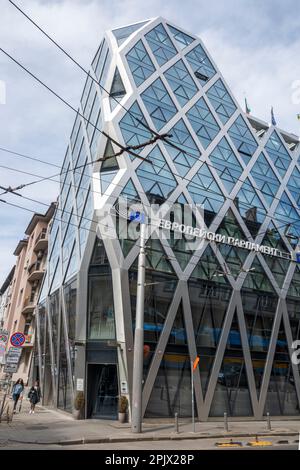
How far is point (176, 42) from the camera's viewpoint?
118ft

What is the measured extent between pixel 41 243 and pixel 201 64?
28.6 metres

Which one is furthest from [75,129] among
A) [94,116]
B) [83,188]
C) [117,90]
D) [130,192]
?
[130,192]

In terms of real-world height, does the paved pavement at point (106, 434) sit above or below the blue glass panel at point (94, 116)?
below

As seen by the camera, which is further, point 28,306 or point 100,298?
point 28,306

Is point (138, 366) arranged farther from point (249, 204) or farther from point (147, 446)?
point (249, 204)

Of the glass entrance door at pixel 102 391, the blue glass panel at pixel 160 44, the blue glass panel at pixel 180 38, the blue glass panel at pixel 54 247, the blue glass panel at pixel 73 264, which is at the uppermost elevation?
the blue glass panel at pixel 180 38

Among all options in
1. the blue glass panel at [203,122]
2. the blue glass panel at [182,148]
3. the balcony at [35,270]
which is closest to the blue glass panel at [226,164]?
the blue glass panel at [203,122]

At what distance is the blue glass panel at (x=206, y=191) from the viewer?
29.2 meters

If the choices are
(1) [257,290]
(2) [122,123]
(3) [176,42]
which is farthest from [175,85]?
(1) [257,290]

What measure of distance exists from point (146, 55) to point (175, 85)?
3.26 m

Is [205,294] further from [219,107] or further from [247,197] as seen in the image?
[219,107]

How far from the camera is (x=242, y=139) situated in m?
35.8

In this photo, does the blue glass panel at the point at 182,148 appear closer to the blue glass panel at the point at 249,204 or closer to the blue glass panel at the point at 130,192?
the blue glass panel at the point at 130,192

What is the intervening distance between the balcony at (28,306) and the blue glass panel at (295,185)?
3213cm
